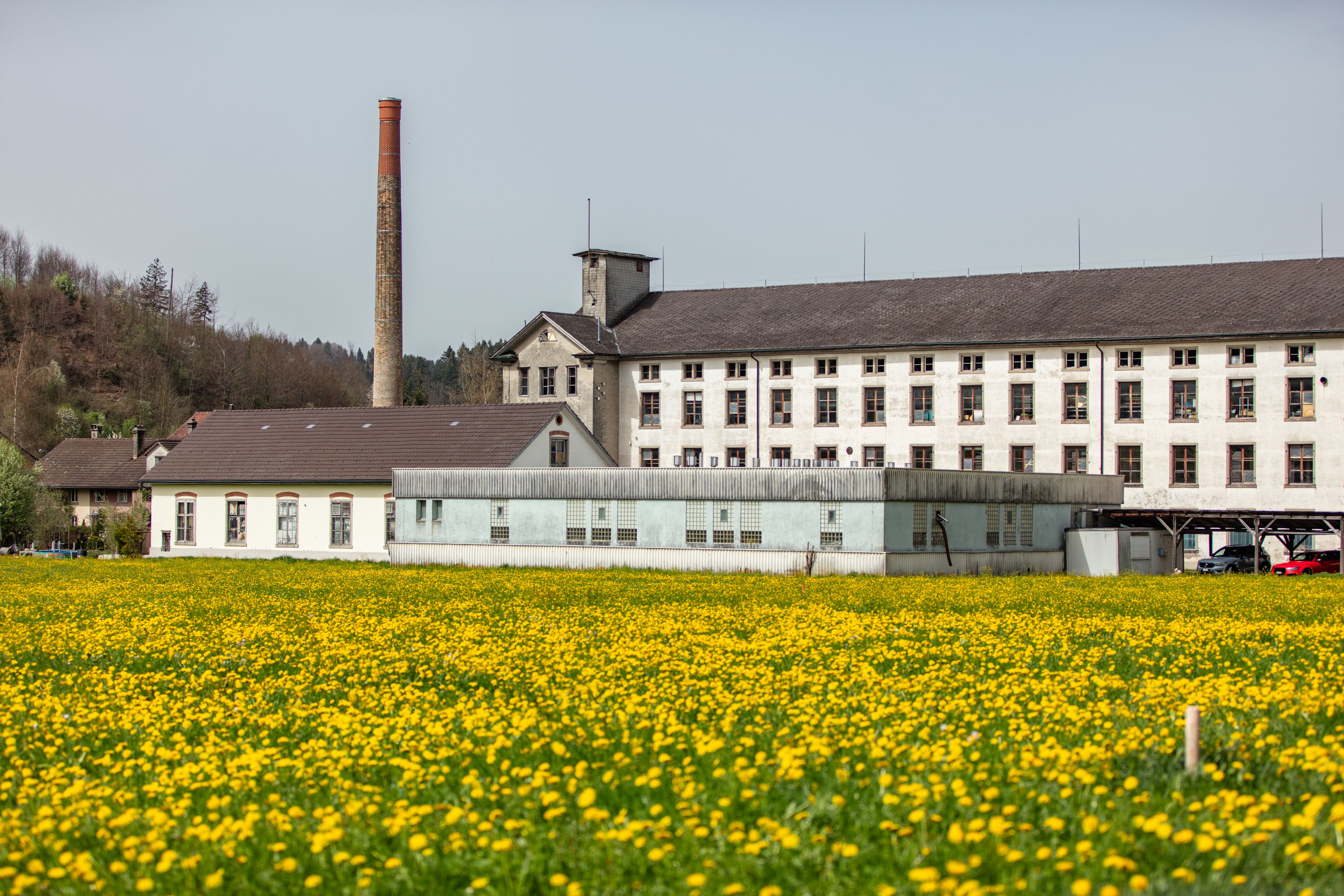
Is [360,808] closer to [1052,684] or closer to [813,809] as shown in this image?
[813,809]

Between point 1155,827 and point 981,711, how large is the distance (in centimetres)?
Result: 463

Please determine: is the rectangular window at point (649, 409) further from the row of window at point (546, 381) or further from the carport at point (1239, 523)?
the carport at point (1239, 523)

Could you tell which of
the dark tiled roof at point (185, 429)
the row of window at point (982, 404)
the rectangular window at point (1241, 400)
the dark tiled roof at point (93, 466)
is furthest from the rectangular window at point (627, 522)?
the dark tiled roof at point (185, 429)

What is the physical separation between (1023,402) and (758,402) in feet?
43.9

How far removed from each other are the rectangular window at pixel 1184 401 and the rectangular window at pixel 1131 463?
2.20 m

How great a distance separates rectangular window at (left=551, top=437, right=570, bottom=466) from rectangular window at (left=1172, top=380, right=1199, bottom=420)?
2782cm

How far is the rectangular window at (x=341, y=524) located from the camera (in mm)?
52406

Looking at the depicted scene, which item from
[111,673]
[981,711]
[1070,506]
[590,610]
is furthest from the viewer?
[1070,506]

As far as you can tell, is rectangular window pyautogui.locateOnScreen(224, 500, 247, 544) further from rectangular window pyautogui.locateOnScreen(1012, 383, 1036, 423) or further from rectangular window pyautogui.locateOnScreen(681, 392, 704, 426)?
rectangular window pyautogui.locateOnScreen(1012, 383, 1036, 423)

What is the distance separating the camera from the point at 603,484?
45.0 metres

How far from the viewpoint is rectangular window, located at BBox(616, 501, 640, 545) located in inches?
1747

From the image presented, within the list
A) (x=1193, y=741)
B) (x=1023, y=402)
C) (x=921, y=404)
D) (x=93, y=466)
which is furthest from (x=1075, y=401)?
(x=93, y=466)

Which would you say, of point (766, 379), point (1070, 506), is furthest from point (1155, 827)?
point (766, 379)

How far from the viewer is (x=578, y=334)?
235 ft
